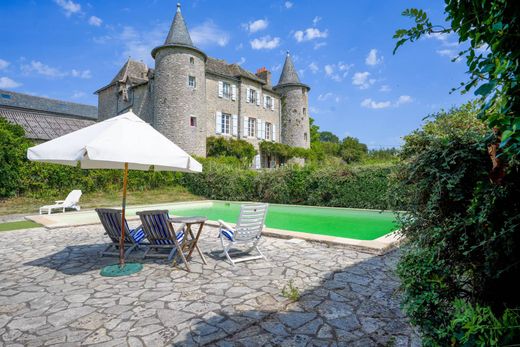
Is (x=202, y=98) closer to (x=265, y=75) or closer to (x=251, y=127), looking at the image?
(x=251, y=127)

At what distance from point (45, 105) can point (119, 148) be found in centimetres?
4720

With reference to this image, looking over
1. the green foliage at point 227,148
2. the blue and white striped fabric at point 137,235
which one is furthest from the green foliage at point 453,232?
the green foliage at point 227,148

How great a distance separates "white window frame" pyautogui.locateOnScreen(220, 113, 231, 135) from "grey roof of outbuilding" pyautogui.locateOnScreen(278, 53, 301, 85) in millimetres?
8706

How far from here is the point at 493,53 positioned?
124 cm

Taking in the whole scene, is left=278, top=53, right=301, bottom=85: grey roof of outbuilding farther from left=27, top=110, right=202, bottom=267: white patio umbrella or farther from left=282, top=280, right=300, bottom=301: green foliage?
left=282, top=280, right=300, bottom=301: green foliage

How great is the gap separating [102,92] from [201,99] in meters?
12.5

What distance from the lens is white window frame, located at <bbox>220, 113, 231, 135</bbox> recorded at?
2702 cm

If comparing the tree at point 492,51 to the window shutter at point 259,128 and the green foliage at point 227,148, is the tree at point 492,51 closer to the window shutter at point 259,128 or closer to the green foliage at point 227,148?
the green foliage at point 227,148

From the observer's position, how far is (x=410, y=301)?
6.85 ft

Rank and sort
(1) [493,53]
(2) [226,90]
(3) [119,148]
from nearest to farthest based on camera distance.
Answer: (1) [493,53]
(3) [119,148]
(2) [226,90]

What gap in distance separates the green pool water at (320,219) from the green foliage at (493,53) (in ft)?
24.6

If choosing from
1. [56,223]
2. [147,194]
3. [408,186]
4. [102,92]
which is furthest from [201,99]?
[408,186]

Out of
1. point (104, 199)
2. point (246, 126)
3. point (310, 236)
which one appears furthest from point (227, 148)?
point (310, 236)

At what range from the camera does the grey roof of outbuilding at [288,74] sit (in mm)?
32438
